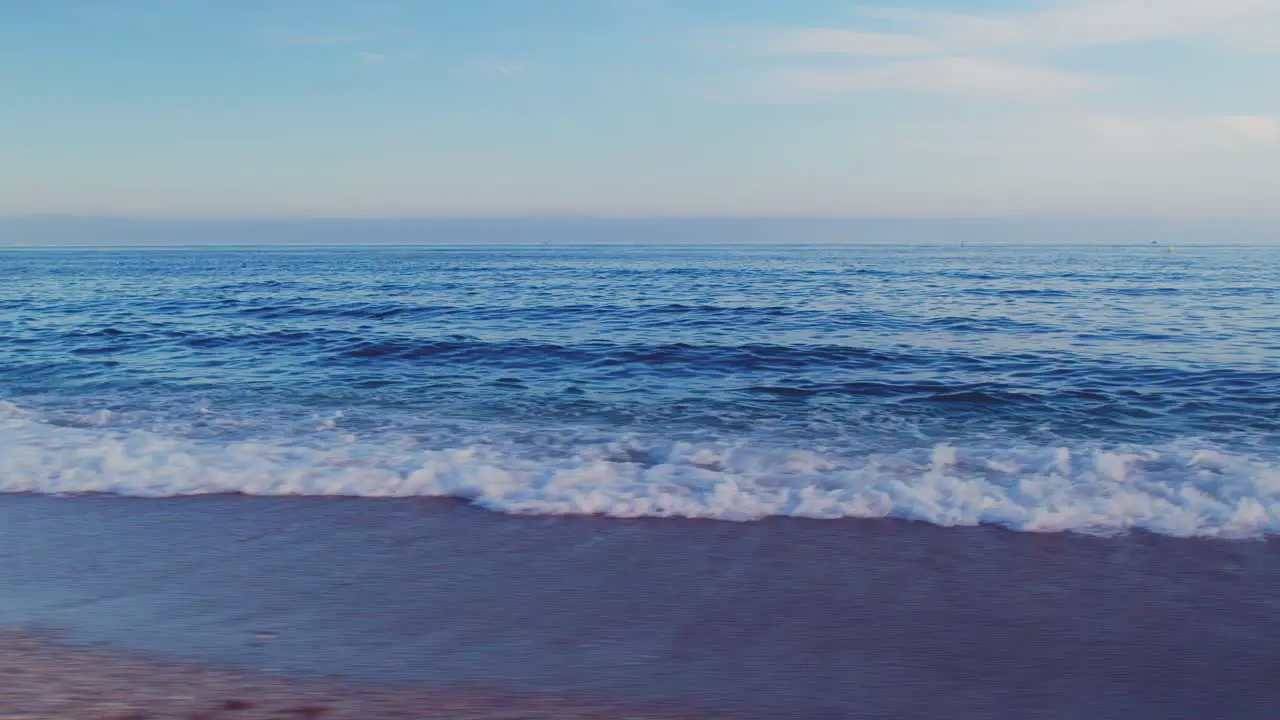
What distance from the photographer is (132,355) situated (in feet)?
45.6

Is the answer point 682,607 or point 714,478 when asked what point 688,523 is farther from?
point 682,607

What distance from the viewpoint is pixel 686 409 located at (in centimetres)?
965

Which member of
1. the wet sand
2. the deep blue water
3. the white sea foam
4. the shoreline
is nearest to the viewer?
the shoreline

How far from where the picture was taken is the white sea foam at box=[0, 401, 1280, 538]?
5.61 m

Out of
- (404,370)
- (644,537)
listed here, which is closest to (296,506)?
(644,537)

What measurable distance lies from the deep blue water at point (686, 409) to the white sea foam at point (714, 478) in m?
0.03

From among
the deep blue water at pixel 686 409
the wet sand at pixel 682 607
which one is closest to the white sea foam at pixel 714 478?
the deep blue water at pixel 686 409

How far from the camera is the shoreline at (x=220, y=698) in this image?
2971 millimetres

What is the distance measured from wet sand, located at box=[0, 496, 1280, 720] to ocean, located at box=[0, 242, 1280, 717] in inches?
0.8

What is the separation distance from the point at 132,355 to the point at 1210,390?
16.2 meters

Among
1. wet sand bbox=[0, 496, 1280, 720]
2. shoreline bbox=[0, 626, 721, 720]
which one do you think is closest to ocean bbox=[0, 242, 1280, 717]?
wet sand bbox=[0, 496, 1280, 720]

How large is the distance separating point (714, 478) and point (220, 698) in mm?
4022

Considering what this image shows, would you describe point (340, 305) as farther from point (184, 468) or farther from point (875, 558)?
point (875, 558)

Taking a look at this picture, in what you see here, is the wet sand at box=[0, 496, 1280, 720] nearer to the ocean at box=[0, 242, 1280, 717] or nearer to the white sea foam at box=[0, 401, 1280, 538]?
the ocean at box=[0, 242, 1280, 717]
